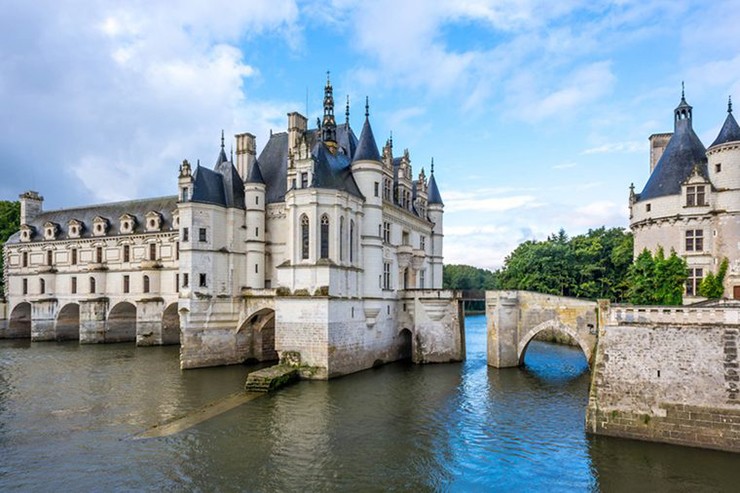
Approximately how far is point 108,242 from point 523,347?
40.8 metres

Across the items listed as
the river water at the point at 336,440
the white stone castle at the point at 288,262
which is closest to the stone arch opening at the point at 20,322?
the white stone castle at the point at 288,262

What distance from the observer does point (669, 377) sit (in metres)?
18.2

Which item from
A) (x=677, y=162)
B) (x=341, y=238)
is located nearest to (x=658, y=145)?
(x=677, y=162)

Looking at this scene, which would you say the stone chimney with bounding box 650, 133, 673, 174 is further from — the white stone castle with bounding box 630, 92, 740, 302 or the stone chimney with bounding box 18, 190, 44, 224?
the stone chimney with bounding box 18, 190, 44, 224

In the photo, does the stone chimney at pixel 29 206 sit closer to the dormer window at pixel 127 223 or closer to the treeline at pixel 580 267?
the dormer window at pixel 127 223

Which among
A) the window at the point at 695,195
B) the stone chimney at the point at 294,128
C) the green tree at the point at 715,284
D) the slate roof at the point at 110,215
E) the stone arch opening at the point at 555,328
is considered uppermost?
the stone chimney at the point at 294,128

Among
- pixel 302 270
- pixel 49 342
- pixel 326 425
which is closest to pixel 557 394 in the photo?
pixel 326 425

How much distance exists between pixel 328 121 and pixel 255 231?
10499 millimetres

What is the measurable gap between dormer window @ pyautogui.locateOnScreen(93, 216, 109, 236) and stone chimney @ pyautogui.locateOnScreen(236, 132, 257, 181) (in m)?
20.9

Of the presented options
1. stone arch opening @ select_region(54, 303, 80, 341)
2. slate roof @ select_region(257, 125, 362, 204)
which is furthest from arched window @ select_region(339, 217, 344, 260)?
stone arch opening @ select_region(54, 303, 80, 341)

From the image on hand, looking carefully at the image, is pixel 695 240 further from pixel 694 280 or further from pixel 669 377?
pixel 669 377

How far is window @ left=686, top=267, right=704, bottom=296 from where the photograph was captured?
28.8 meters

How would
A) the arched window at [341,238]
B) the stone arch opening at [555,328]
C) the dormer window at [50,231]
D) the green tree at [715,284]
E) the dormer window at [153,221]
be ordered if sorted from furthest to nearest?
the dormer window at [50,231] < the dormer window at [153,221] < the arched window at [341,238] < the stone arch opening at [555,328] < the green tree at [715,284]

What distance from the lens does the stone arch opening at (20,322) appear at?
5341 centimetres
